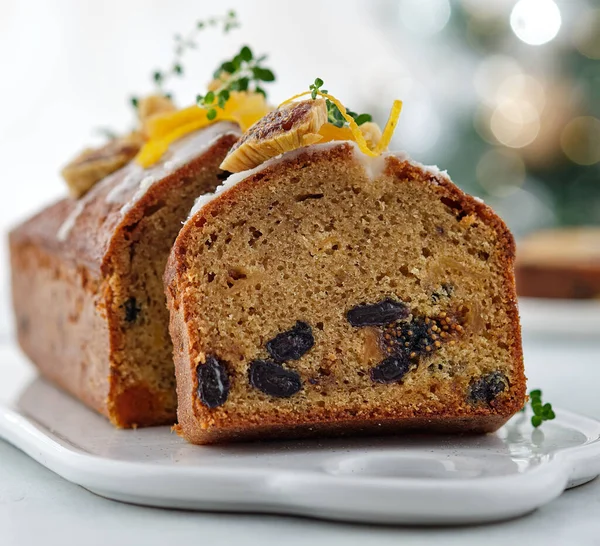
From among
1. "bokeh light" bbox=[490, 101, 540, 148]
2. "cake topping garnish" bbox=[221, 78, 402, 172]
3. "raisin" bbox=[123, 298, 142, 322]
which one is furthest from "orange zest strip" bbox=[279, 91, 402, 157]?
"bokeh light" bbox=[490, 101, 540, 148]

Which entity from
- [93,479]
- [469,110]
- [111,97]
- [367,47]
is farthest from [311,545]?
[367,47]

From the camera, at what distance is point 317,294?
270 cm

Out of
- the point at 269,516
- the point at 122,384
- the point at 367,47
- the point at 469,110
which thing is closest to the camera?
the point at 269,516

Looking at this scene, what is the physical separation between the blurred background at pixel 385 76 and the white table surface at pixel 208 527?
18.4 ft

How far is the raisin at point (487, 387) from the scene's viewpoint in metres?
2.74

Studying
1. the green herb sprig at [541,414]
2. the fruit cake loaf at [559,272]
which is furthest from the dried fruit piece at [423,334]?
the fruit cake loaf at [559,272]

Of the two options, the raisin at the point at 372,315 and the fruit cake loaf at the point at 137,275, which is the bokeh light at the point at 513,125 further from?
the raisin at the point at 372,315

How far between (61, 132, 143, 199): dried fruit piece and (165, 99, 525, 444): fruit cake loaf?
109cm

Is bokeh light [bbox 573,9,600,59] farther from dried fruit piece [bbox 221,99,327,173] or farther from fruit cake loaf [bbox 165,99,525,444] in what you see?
dried fruit piece [bbox 221,99,327,173]

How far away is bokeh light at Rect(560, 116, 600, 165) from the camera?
7.86 meters

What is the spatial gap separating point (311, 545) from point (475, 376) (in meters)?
0.90

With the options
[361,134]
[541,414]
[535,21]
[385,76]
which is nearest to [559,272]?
[535,21]

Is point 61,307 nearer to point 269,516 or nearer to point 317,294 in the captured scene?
point 317,294

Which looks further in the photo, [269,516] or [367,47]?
[367,47]
